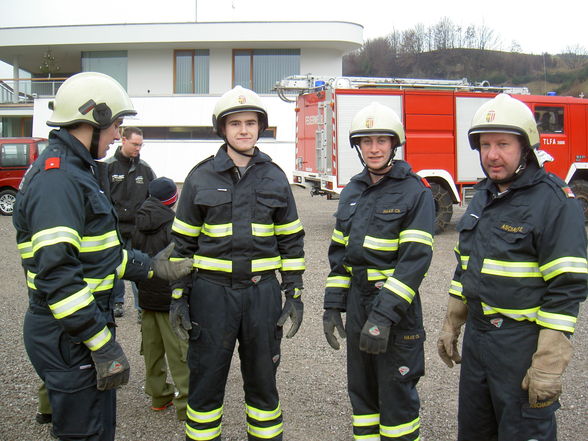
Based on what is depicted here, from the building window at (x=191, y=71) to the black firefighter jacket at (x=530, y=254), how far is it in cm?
2308

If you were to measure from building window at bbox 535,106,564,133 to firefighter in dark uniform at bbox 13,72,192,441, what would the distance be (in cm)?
1067

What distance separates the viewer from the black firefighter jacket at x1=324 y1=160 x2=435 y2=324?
2.88 meters

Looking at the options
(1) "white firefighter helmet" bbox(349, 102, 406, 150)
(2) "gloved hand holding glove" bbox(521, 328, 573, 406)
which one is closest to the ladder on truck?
(1) "white firefighter helmet" bbox(349, 102, 406, 150)

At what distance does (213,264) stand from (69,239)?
92cm

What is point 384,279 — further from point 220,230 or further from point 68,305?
point 68,305

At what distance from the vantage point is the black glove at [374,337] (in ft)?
9.27

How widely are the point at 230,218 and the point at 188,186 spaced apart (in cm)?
32

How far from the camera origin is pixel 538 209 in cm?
247

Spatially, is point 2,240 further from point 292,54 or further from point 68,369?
point 292,54

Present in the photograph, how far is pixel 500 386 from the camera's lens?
2.53 metres

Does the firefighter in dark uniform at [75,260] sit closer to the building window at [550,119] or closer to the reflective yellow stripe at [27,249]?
the reflective yellow stripe at [27,249]

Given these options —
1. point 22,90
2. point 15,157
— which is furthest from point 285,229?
point 22,90

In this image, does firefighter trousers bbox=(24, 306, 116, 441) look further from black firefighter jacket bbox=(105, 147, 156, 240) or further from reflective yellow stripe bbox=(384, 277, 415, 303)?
black firefighter jacket bbox=(105, 147, 156, 240)

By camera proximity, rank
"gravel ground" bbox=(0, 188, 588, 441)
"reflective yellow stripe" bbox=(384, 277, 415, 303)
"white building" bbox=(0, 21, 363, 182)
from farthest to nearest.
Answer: "white building" bbox=(0, 21, 363, 182)
"gravel ground" bbox=(0, 188, 588, 441)
"reflective yellow stripe" bbox=(384, 277, 415, 303)
